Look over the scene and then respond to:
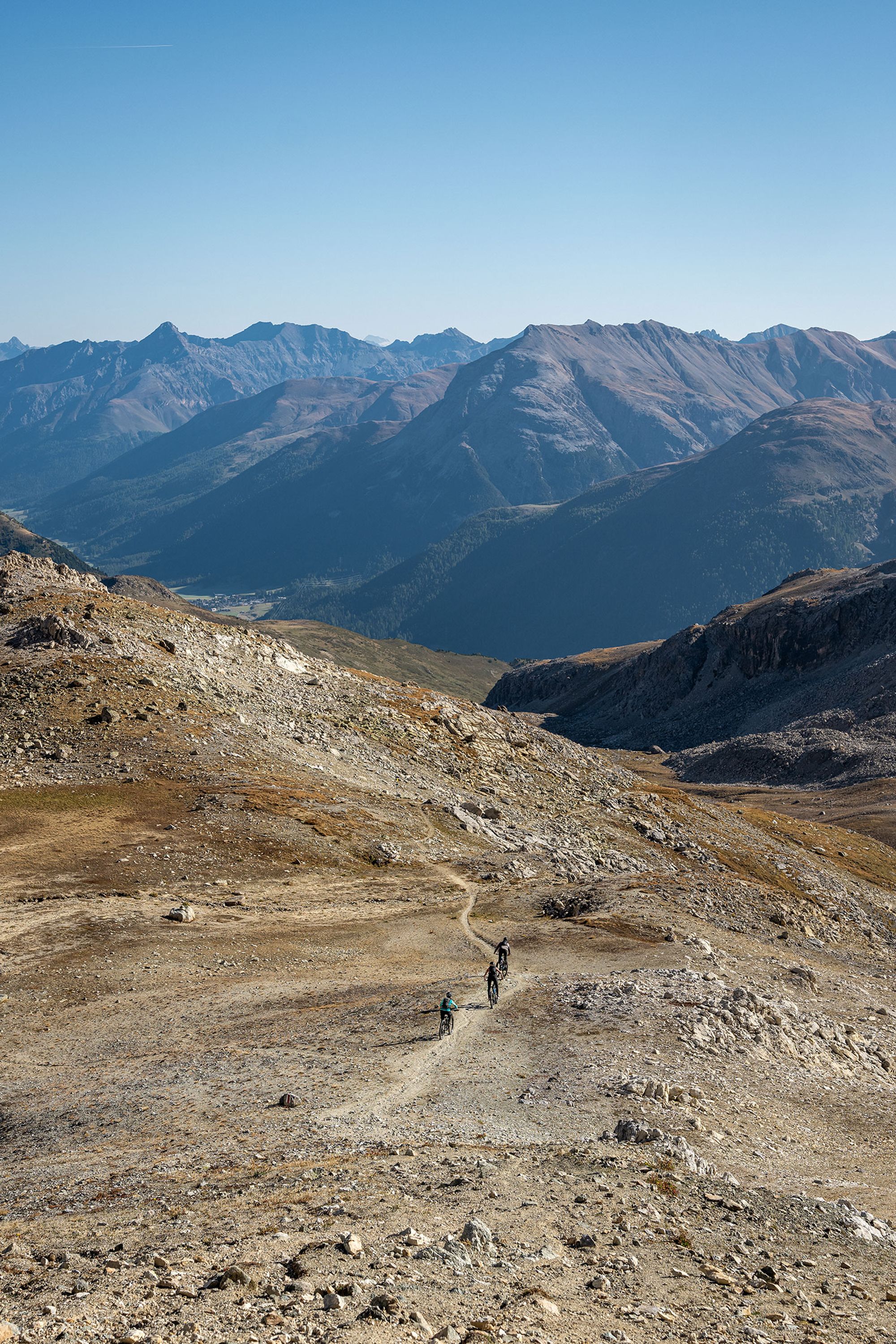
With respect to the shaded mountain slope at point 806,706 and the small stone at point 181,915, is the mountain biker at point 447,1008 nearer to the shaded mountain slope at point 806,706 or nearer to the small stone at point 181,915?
the small stone at point 181,915

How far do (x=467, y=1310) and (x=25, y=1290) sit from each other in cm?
719

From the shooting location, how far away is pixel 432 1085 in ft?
96.3

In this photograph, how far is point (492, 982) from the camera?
36.7 m

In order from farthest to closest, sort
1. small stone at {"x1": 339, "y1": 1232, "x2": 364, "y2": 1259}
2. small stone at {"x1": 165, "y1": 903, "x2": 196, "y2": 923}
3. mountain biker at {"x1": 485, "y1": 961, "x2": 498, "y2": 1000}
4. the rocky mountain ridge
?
1. small stone at {"x1": 165, "y1": 903, "x2": 196, "y2": 923}
2. mountain biker at {"x1": 485, "y1": 961, "x2": 498, "y2": 1000}
3. the rocky mountain ridge
4. small stone at {"x1": 339, "y1": 1232, "x2": 364, "y2": 1259}

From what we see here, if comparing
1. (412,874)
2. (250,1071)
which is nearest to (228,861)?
(412,874)

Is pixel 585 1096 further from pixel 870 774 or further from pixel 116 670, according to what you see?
pixel 870 774

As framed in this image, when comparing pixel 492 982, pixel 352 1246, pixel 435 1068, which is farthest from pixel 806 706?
pixel 352 1246

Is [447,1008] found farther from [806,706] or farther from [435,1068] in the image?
[806,706]

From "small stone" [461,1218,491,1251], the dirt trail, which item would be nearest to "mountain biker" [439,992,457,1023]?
the dirt trail

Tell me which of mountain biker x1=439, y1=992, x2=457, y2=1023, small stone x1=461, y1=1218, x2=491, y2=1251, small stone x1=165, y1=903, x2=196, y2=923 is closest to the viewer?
small stone x1=461, y1=1218, x2=491, y2=1251

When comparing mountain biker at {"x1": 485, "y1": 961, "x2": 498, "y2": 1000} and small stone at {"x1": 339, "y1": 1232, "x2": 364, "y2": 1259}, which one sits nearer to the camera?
small stone at {"x1": 339, "y1": 1232, "x2": 364, "y2": 1259}

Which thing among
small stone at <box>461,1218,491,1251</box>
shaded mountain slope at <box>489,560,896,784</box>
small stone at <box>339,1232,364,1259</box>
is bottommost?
shaded mountain slope at <box>489,560,896,784</box>

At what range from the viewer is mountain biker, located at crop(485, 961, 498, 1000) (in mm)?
36500

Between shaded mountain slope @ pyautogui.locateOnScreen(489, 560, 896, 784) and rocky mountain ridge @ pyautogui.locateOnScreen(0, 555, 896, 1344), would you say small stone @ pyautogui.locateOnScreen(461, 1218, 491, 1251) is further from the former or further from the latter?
shaded mountain slope @ pyautogui.locateOnScreen(489, 560, 896, 784)
